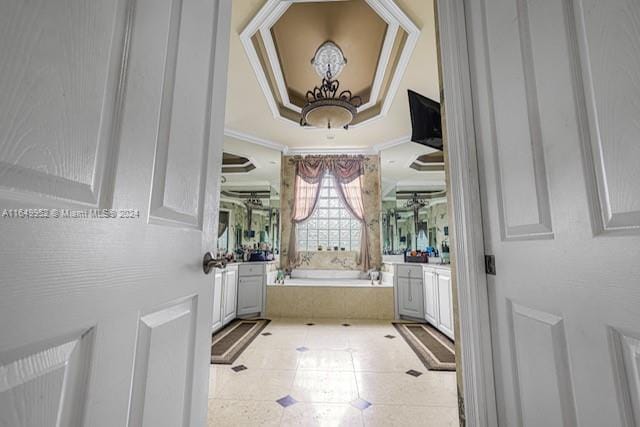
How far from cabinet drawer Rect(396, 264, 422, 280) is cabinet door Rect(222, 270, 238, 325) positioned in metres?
2.32

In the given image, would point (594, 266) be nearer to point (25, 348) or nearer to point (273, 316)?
point (25, 348)

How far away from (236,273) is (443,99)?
11.2 ft

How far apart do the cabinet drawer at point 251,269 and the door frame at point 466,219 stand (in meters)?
3.29

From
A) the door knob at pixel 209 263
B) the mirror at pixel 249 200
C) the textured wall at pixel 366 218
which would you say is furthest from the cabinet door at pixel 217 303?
the door knob at pixel 209 263

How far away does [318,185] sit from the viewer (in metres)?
5.00

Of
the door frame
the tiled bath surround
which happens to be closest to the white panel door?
the door frame

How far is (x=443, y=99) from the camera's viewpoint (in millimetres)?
1217

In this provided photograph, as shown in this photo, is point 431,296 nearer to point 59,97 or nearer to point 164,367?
point 164,367

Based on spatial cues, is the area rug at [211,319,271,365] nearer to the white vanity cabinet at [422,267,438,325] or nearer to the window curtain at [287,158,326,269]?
the window curtain at [287,158,326,269]

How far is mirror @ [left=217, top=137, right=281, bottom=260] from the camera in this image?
179 inches

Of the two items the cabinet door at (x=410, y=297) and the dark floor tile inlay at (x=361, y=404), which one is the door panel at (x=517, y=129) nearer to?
the dark floor tile inlay at (x=361, y=404)

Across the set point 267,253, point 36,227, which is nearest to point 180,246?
point 36,227

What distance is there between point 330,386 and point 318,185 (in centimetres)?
347

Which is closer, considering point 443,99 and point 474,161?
point 474,161
